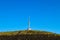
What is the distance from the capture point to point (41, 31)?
20984 millimetres

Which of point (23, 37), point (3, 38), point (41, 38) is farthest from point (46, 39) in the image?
point (3, 38)

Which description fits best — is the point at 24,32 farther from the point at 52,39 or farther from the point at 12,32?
the point at 52,39

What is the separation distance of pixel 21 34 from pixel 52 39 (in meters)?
2.69

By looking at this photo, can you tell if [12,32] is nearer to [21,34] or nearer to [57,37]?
[21,34]

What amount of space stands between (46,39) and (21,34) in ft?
7.17

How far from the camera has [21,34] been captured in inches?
814

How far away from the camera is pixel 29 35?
20.5 m

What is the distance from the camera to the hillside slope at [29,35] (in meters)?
20.3

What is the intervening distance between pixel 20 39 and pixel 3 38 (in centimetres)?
150

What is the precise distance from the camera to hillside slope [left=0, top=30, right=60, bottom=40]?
20312mm

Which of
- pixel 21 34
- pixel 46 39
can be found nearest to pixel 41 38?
pixel 46 39

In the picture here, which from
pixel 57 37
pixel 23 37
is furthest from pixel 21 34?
pixel 57 37

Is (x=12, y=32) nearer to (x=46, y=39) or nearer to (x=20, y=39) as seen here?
(x=20, y=39)

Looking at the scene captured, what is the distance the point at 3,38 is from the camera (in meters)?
21.1
